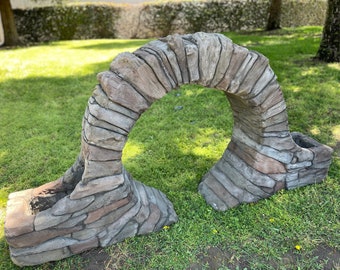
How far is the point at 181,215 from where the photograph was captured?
3.27 metres

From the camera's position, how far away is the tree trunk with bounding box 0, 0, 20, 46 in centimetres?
1184

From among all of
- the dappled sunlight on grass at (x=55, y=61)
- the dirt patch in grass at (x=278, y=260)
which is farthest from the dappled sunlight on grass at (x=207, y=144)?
the dappled sunlight on grass at (x=55, y=61)

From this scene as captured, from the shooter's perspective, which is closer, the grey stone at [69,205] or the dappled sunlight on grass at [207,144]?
the grey stone at [69,205]

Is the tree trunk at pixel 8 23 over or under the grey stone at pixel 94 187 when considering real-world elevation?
under

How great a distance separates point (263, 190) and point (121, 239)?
1.52 metres

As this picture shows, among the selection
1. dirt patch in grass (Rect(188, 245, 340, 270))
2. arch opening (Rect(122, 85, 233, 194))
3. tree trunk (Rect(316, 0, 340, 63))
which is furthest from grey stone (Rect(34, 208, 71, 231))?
tree trunk (Rect(316, 0, 340, 63))

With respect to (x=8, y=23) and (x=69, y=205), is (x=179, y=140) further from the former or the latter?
(x=8, y=23)

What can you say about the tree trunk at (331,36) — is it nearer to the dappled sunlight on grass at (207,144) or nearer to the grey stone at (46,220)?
the dappled sunlight on grass at (207,144)

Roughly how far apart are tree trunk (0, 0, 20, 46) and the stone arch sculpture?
36.5ft

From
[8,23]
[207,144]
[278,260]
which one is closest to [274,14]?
[207,144]

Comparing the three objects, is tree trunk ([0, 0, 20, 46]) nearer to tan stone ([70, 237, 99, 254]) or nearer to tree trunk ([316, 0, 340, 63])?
tree trunk ([316, 0, 340, 63])

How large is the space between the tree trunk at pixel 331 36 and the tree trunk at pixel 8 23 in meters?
10.7

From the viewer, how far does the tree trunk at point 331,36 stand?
664cm

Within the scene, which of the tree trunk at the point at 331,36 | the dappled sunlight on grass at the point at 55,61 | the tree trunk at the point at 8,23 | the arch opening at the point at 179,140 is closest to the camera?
the arch opening at the point at 179,140
